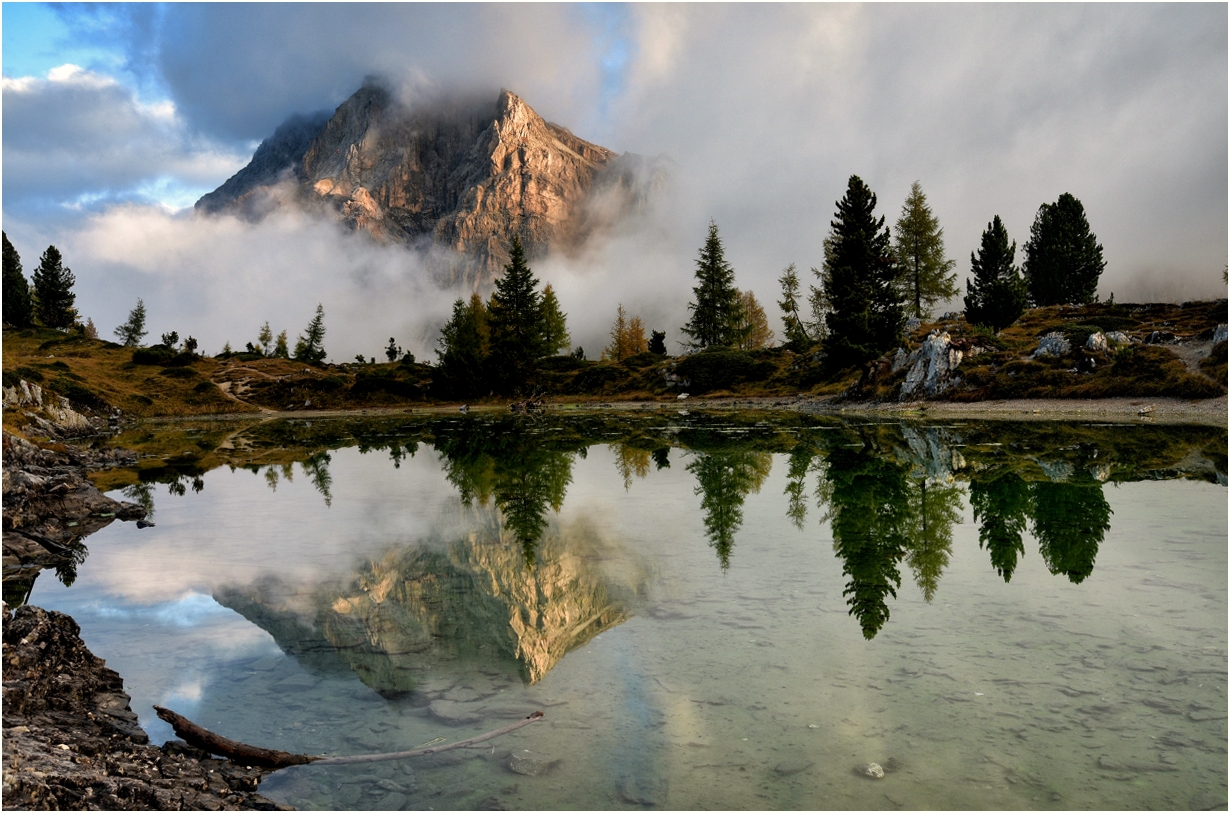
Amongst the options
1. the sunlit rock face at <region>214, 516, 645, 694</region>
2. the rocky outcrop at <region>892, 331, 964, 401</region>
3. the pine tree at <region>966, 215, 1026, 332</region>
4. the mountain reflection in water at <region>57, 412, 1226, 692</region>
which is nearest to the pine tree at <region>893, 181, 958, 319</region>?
the pine tree at <region>966, 215, 1026, 332</region>

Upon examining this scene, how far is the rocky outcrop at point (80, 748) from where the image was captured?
5.18 metres

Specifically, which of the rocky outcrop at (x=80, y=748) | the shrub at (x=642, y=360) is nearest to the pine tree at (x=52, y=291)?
the shrub at (x=642, y=360)

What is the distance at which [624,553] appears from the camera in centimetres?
1401

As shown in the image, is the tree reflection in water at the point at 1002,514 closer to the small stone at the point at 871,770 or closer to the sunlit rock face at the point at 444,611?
the small stone at the point at 871,770

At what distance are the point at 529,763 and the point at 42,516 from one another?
60.4 ft

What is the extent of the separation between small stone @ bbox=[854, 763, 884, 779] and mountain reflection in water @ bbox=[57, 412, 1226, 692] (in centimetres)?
362

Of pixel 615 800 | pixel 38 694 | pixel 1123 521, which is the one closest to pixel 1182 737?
pixel 615 800

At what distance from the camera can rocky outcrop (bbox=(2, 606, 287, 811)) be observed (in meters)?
5.18

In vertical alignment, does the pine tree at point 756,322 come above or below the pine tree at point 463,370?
above

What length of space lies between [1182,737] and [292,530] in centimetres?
1770

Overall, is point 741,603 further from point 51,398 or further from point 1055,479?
point 51,398

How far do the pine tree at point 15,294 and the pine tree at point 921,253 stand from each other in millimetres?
151007

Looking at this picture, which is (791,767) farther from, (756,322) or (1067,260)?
(756,322)

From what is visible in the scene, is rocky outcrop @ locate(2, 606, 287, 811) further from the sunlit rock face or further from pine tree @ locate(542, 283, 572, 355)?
pine tree @ locate(542, 283, 572, 355)
